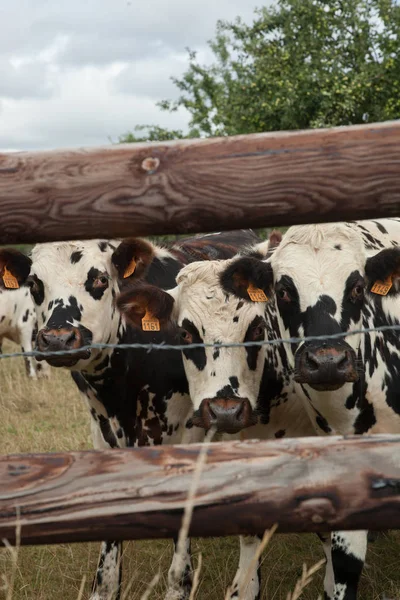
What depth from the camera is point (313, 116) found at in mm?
20109

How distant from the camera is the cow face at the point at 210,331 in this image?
395 cm

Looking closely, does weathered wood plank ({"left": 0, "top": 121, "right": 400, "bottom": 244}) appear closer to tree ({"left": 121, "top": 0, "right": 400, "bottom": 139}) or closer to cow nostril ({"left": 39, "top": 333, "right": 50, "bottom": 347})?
cow nostril ({"left": 39, "top": 333, "right": 50, "bottom": 347})

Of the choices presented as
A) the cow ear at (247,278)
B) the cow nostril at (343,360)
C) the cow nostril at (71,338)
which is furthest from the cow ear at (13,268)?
the cow nostril at (343,360)

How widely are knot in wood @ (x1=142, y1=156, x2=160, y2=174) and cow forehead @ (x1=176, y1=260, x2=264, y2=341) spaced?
2022 millimetres

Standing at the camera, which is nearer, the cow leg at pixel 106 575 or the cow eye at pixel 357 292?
the cow eye at pixel 357 292

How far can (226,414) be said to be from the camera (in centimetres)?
382

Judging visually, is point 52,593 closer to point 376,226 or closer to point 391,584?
point 391,584

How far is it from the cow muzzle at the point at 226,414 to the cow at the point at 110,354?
736 millimetres

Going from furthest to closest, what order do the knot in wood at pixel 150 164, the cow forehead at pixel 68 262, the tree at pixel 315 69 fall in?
the tree at pixel 315 69 → the cow forehead at pixel 68 262 → the knot in wood at pixel 150 164

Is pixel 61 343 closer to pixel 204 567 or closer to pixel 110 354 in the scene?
pixel 110 354

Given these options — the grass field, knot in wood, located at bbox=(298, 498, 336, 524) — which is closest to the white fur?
the grass field

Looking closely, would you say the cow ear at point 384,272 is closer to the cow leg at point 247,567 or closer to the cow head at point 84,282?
the cow head at point 84,282

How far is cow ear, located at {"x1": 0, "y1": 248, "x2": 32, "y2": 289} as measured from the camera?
462cm

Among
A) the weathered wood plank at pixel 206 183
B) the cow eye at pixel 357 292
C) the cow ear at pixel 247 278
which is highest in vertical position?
the cow ear at pixel 247 278
